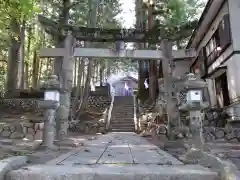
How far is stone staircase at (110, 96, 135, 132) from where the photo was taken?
17.4 meters

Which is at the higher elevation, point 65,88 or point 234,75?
point 234,75

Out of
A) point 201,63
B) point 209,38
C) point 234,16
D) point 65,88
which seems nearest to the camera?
point 65,88

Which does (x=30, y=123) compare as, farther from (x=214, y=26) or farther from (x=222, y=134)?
(x=214, y=26)

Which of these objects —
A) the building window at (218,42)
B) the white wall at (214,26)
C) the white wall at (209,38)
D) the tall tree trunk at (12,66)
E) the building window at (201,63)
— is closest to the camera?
the building window at (218,42)

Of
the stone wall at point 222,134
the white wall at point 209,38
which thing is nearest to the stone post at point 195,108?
the stone wall at point 222,134

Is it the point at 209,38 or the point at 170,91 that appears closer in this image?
the point at 170,91

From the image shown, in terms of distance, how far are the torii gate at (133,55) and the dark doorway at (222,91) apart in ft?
21.3

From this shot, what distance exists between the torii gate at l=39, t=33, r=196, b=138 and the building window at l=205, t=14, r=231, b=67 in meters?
4.10

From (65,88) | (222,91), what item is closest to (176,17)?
(222,91)

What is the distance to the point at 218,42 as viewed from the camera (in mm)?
16812

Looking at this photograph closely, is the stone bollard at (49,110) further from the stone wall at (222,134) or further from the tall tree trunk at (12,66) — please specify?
the tall tree trunk at (12,66)

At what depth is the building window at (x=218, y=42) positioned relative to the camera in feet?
46.9

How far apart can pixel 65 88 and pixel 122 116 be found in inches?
387

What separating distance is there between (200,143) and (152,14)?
15838 mm
